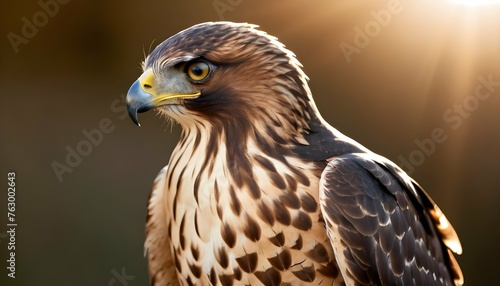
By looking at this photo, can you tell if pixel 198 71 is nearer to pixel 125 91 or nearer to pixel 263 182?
pixel 263 182

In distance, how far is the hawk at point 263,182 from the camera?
164 centimetres

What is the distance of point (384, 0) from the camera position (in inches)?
148

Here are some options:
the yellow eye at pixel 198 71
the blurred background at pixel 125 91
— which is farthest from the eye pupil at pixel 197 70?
the blurred background at pixel 125 91

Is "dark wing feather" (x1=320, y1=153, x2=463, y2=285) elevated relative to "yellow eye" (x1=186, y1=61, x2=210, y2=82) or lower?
lower

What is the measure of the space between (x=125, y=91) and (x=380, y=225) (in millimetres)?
2359

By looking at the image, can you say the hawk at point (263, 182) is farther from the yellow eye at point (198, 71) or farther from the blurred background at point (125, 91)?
the blurred background at point (125, 91)

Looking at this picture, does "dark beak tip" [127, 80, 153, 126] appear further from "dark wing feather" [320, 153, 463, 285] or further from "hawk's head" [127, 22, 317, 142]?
"dark wing feather" [320, 153, 463, 285]

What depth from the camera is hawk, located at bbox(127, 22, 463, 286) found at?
5.39ft

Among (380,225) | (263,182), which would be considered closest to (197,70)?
(263,182)

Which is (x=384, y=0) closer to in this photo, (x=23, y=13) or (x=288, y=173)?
(x=23, y=13)

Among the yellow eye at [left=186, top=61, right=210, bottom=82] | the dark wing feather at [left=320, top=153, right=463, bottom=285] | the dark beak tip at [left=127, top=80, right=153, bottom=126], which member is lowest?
the dark wing feather at [left=320, top=153, right=463, bottom=285]

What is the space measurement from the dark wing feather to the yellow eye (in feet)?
1.24

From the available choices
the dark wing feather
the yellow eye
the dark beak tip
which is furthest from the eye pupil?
the dark wing feather

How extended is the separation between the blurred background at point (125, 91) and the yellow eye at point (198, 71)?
197cm
